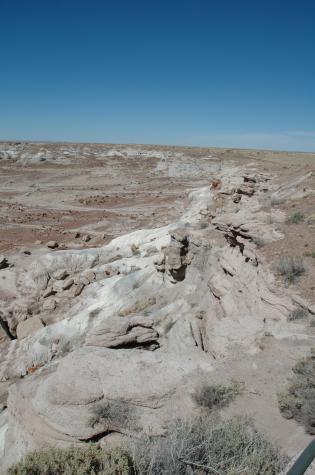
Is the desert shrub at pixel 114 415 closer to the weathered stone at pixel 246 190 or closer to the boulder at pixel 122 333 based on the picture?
the boulder at pixel 122 333

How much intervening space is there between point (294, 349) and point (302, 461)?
141 inches

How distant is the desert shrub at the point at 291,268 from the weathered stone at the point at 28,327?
9.46 metres

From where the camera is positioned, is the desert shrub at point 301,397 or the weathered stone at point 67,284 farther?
the weathered stone at point 67,284

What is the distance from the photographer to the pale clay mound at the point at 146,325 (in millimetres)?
5918

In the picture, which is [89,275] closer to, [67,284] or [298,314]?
[67,284]

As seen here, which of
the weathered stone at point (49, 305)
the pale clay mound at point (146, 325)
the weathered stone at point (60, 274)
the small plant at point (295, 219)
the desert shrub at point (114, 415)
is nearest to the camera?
the desert shrub at point (114, 415)

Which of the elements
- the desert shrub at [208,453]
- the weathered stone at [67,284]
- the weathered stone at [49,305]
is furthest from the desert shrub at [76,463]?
the weathered stone at [67,284]

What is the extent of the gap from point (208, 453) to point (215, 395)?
1.29 meters

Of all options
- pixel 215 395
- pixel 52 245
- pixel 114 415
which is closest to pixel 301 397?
pixel 215 395

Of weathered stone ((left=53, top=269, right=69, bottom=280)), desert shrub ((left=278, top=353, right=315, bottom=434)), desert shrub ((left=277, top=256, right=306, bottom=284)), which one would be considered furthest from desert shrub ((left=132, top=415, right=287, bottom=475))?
weathered stone ((left=53, top=269, right=69, bottom=280))

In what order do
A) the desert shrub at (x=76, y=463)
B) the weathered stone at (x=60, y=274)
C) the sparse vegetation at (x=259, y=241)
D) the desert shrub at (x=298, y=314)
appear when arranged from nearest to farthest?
the desert shrub at (x=76, y=463) < the desert shrub at (x=298, y=314) < the sparse vegetation at (x=259, y=241) < the weathered stone at (x=60, y=274)

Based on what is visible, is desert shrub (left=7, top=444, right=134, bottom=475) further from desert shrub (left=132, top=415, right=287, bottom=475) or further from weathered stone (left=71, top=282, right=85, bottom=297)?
weathered stone (left=71, top=282, right=85, bottom=297)

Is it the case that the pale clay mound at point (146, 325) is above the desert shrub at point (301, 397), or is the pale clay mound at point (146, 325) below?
below

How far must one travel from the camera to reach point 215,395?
5.77m
